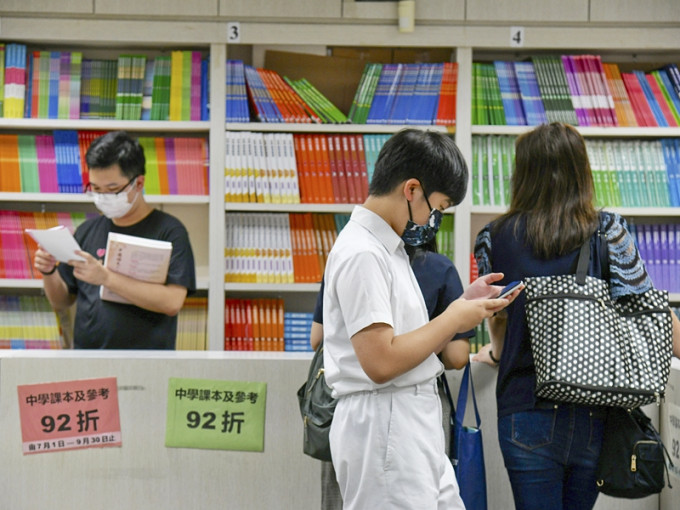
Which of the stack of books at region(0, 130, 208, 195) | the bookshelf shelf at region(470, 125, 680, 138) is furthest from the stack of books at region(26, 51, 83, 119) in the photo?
the bookshelf shelf at region(470, 125, 680, 138)

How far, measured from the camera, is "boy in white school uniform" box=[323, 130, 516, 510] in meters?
1.47

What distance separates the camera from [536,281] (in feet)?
5.90

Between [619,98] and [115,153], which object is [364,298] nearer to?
[115,153]

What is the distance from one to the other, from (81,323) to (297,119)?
59.0 inches

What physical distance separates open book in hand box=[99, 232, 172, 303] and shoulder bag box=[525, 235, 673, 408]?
52.0 inches

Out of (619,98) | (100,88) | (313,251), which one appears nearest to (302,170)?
(313,251)

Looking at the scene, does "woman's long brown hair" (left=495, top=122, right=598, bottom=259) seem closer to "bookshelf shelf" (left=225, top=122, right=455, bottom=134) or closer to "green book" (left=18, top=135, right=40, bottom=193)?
"bookshelf shelf" (left=225, top=122, right=455, bottom=134)

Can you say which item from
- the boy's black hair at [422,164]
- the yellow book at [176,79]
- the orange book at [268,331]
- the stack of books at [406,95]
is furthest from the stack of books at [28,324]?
the boy's black hair at [422,164]

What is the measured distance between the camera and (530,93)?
150 inches

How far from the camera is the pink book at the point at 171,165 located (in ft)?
12.6

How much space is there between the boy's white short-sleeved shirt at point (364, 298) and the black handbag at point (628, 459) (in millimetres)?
457

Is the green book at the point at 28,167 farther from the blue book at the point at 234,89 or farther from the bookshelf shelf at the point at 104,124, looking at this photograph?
the blue book at the point at 234,89

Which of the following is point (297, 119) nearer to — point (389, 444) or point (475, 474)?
point (475, 474)

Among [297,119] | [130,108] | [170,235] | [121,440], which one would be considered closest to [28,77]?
[130,108]
